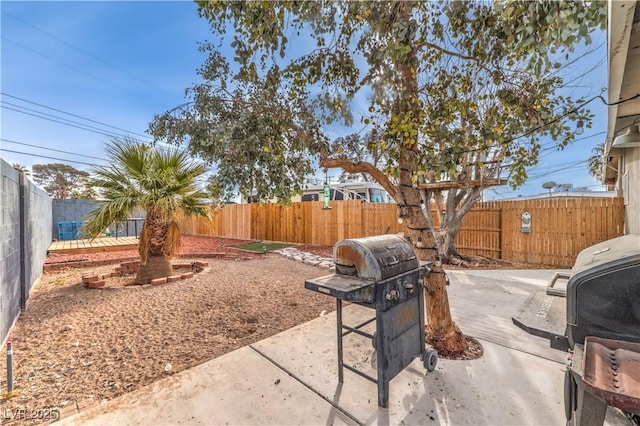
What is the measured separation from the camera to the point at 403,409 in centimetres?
208

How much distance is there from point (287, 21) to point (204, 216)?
13.3ft

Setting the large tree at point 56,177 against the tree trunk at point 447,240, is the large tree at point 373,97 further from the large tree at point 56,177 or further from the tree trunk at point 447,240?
the large tree at point 56,177

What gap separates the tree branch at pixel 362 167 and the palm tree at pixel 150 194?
3.32m

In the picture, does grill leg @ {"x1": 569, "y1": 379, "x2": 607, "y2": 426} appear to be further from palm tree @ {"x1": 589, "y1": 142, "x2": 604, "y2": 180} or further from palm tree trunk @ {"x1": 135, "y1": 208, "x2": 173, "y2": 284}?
palm tree @ {"x1": 589, "y1": 142, "x2": 604, "y2": 180}

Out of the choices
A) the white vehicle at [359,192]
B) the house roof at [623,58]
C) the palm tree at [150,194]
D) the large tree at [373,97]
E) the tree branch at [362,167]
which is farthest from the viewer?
the white vehicle at [359,192]

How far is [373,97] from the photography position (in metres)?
3.29

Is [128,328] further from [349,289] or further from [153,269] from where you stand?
[349,289]

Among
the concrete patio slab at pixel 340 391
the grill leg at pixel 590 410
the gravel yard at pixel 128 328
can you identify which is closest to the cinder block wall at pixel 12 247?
the gravel yard at pixel 128 328

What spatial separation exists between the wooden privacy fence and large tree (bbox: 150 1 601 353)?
1.39 meters

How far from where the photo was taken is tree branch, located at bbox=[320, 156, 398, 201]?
3.22 meters

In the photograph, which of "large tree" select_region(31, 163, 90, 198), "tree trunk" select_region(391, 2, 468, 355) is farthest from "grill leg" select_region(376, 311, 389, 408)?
"large tree" select_region(31, 163, 90, 198)

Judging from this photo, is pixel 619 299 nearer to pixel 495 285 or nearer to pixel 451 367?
pixel 451 367

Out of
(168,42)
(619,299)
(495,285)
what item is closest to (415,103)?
(619,299)

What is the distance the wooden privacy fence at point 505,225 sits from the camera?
22.4ft
